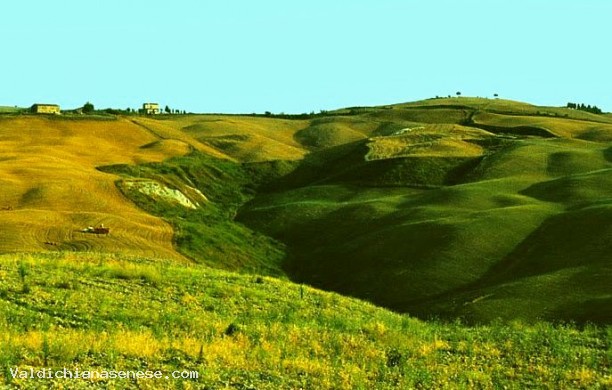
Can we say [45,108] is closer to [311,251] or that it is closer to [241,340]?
[311,251]

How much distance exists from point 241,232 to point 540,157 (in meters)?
40.4

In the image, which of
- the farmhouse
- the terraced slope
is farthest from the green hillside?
the farmhouse

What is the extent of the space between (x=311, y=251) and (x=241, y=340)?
2267 inches

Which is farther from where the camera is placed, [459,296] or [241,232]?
[241,232]

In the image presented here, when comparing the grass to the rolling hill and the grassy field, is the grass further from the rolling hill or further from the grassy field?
the rolling hill

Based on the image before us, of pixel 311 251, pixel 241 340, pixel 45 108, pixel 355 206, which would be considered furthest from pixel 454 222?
pixel 45 108

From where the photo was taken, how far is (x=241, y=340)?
73.3ft

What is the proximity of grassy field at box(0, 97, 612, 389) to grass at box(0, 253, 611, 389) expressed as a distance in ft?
0.26

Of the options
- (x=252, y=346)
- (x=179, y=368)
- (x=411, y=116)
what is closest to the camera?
(x=179, y=368)

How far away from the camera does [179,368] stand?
1888 centimetres

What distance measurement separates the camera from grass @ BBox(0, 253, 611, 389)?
19.0 metres

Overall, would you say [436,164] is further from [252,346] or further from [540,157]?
[252,346]

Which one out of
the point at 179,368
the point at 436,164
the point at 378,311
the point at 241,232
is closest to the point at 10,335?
the point at 179,368

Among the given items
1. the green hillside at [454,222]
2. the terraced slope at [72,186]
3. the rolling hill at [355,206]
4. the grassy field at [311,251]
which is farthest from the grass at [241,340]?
the terraced slope at [72,186]
